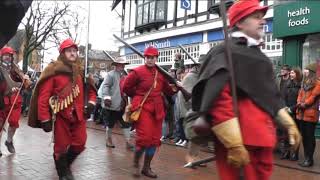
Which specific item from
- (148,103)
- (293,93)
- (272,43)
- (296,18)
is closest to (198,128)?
(148,103)

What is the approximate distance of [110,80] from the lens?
36.5 feet

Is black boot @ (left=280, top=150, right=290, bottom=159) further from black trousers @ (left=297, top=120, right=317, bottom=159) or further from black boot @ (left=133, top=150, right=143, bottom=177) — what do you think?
black boot @ (left=133, top=150, right=143, bottom=177)

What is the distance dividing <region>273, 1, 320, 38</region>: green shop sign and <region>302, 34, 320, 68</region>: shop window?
1.13 ft

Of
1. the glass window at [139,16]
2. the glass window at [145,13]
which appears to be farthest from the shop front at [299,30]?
the glass window at [139,16]

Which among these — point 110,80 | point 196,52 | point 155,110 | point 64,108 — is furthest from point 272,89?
point 196,52

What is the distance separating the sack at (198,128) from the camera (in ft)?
11.0

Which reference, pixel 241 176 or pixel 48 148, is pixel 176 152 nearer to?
pixel 48 148

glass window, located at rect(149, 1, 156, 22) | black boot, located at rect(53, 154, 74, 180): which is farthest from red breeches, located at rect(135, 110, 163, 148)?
glass window, located at rect(149, 1, 156, 22)

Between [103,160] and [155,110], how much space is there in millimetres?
2007

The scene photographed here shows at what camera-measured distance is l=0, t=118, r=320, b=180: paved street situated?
24.9 feet

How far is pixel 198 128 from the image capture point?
3.34 metres

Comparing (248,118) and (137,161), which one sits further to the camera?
(137,161)

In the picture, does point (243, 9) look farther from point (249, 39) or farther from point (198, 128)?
point (198, 128)

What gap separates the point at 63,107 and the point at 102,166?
215 cm
